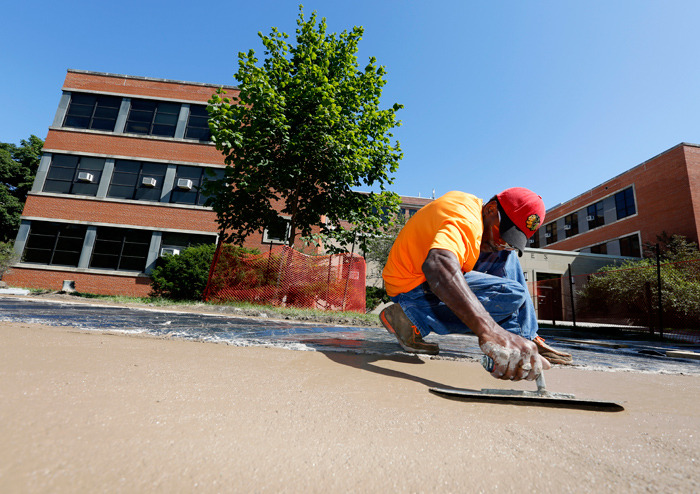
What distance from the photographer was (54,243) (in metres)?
14.1

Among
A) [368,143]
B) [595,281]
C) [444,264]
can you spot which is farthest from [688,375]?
[595,281]

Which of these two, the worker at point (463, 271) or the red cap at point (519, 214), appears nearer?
the worker at point (463, 271)

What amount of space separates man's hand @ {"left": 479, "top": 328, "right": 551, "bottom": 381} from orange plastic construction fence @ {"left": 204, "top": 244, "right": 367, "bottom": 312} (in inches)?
313

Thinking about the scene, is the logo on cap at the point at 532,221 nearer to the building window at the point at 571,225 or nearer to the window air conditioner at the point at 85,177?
the window air conditioner at the point at 85,177

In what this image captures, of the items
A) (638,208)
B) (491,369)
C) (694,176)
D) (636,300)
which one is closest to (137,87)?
(491,369)

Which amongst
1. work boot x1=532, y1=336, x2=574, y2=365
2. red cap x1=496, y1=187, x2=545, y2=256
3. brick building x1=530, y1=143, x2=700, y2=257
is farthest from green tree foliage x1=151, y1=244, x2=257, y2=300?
brick building x1=530, y1=143, x2=700, y2=257

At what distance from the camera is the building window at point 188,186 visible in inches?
582

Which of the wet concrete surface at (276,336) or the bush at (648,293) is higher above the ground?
the bush at (648,293)

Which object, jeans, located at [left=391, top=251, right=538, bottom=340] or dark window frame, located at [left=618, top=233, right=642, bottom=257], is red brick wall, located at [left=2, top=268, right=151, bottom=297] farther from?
dark window frame, located at [left=618, top=233, right=642, bottom=257]

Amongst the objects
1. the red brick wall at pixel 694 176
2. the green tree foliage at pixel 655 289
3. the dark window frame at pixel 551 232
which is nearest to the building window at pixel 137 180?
the green tree foliage at pixel 655 289

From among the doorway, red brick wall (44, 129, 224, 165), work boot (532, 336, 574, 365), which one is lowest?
work boot (532, 336, 574, 365)

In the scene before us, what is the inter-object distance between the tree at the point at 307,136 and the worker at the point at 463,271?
6.44 metres

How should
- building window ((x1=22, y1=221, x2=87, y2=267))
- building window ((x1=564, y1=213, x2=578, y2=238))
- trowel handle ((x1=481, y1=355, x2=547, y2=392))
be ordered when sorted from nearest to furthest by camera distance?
trowel handle ((x1=481, y1=355, x2=547, y2=392)), building window ((x1=22, y1=221, x2=87, y2=267)), building window ((x1=564, y1=213, x2=578, y2=238))

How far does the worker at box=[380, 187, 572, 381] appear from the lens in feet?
4.87
